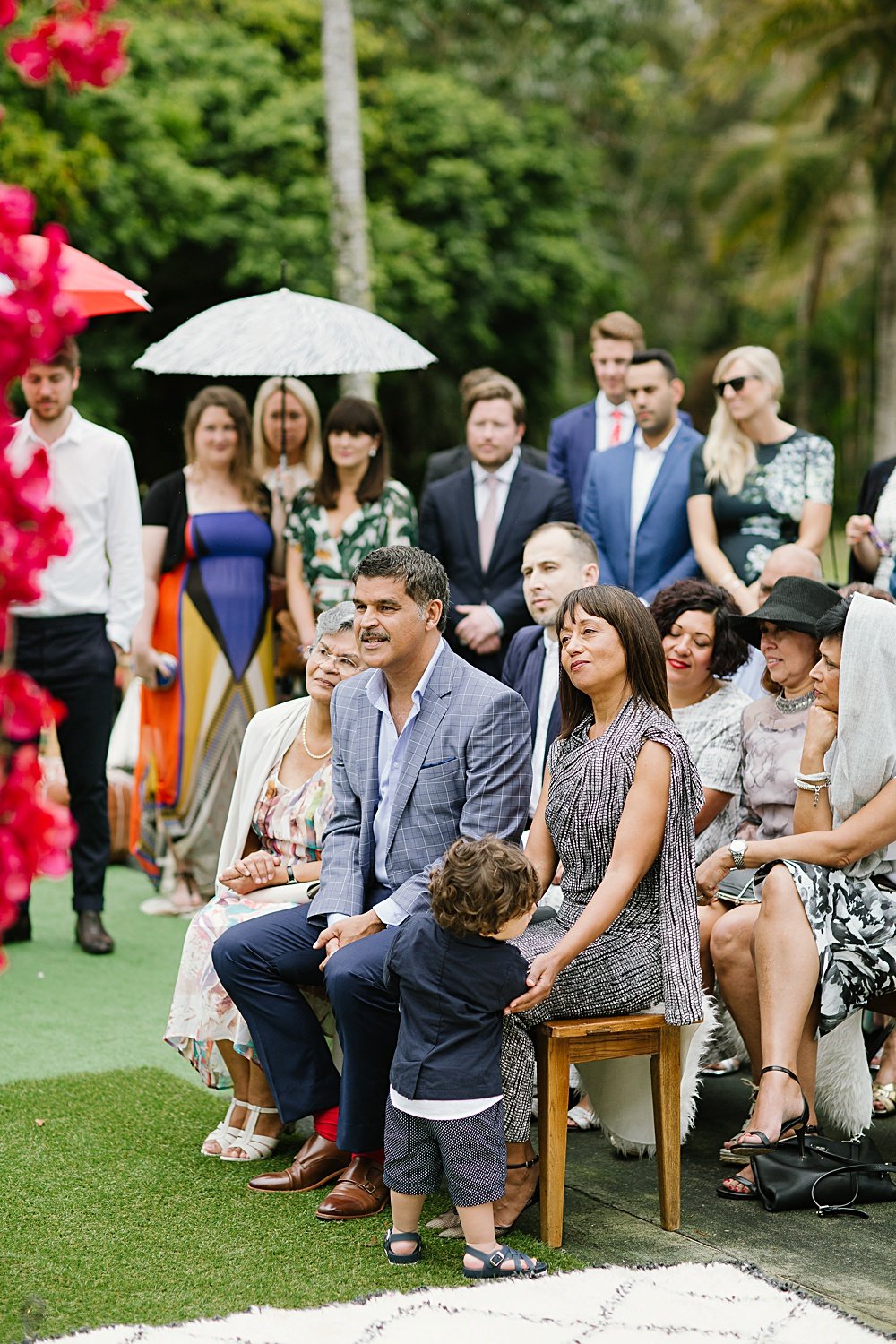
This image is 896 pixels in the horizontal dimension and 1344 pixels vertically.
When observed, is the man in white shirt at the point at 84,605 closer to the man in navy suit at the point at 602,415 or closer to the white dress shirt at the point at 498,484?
the white dress shirt at the point at 498,484

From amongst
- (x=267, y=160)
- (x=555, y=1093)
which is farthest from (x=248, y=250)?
(x=555, y=1093)

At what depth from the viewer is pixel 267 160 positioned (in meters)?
18.4

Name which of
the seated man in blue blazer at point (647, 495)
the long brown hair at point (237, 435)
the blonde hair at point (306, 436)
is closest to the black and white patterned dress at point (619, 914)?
the seated man in blue blazer at point (647, 495)

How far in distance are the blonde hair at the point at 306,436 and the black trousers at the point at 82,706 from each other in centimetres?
145

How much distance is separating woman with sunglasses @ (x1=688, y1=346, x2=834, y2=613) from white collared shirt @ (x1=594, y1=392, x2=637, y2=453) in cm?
106

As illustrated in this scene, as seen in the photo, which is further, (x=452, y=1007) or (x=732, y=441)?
(x=732, y=441)

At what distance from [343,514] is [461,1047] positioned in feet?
12.2

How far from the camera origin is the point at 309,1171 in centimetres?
430

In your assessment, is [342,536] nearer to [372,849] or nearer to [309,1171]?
[372,849]

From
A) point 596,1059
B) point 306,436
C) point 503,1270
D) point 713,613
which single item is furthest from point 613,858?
point 306,436

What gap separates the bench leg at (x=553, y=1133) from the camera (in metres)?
3.89

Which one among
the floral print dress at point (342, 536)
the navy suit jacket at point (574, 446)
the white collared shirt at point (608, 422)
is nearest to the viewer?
the floral print dress at point (342, 536)

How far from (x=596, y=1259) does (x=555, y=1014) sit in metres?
0.59

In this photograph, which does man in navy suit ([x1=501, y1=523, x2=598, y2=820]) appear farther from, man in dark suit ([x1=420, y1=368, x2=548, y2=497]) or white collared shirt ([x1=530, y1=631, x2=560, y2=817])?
man in dark suit ([x1=420, y1=368, x2=548, y2=497])
